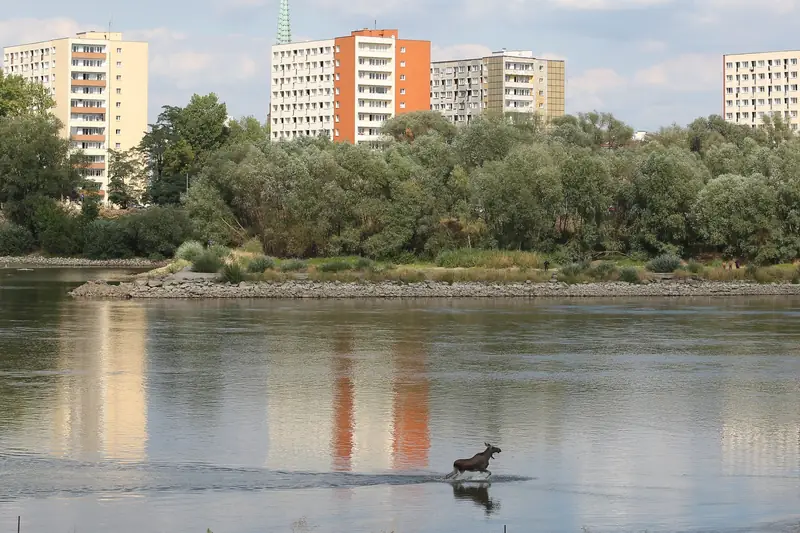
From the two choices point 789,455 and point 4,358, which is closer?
point 789,455

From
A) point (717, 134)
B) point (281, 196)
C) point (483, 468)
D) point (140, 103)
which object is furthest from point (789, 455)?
point (140, 103)

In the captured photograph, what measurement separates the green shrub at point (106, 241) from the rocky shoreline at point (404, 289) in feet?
123

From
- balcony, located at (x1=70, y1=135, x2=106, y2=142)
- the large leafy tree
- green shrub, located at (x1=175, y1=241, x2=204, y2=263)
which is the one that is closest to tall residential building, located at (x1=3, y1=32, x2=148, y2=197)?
balcony, located at (x1=70, y1=135, x2=106, y2=142)

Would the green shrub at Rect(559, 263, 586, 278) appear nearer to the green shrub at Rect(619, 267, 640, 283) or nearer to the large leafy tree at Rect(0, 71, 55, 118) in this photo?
the green shrub at Rect(619, 267, 640, 283)

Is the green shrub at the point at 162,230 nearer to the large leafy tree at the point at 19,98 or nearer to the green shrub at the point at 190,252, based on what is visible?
the green shrub at the point at 190,252

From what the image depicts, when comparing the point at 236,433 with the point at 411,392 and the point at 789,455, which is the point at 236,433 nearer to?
the point at 411,392

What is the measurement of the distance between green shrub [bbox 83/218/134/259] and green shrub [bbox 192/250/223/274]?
33.6m

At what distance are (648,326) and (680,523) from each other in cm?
3207

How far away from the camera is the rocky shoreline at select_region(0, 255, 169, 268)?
328 feet

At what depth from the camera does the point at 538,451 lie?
71.1ft

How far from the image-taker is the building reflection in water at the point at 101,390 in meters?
21.7

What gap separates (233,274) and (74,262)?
41484 mm

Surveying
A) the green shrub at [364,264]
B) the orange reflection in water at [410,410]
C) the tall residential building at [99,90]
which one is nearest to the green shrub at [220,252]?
the green shrub at [364,264]

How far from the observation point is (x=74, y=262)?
4102 inches
